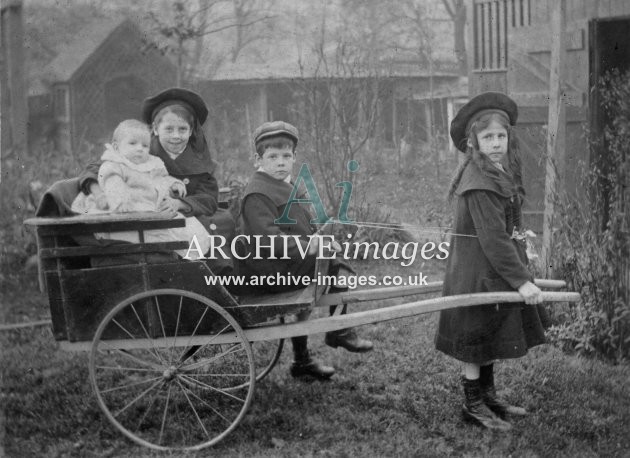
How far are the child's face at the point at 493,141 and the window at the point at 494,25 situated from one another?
3.25m

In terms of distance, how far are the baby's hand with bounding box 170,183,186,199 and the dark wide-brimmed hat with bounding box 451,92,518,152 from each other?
160cm

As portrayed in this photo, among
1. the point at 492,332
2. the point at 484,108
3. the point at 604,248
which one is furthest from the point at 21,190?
the point at 604,248

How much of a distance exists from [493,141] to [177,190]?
1.82 meters

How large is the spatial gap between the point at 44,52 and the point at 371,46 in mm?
3172

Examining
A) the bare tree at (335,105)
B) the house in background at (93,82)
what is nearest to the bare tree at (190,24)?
the house in background at (93,82)

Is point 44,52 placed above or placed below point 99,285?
above

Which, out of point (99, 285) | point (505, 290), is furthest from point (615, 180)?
point (99, 285)

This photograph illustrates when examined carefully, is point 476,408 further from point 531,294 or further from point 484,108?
point 484,108

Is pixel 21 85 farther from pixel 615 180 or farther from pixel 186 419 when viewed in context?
pixel 615 180

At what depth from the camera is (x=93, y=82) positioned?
657 centimetres

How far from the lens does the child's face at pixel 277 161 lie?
12.6 ft

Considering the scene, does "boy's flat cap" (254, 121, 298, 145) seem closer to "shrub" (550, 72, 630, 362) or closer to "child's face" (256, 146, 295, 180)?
"child's face" (256, 146, 295, 180)

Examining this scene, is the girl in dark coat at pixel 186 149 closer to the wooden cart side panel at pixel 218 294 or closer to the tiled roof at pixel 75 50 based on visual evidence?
the wooden cart side panel at pixel 218 294

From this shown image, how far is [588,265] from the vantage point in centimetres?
453
